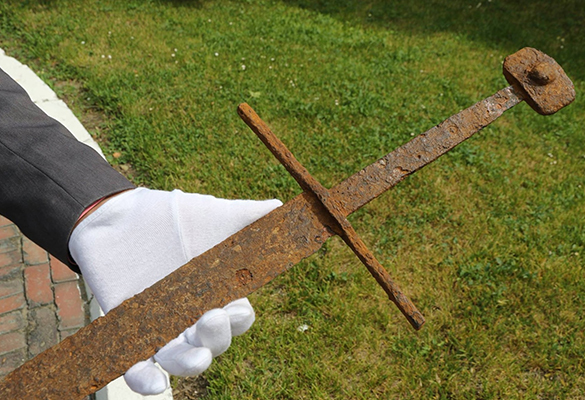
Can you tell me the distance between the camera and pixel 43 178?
1.51 meters

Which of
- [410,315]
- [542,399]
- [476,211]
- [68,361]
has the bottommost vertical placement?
[542,399]

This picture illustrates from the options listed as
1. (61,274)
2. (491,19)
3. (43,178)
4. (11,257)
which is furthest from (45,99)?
(491,19)

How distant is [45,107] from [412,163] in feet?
12.8

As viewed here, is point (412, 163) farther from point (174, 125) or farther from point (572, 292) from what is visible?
point (174, 125)

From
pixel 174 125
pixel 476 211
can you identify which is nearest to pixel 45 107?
pixel 174 125

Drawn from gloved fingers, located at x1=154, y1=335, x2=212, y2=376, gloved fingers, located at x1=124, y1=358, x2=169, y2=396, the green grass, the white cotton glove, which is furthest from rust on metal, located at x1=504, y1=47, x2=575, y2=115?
the green grass

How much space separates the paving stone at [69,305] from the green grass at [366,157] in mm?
850

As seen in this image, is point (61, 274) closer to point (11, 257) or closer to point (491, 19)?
point (11, 257)

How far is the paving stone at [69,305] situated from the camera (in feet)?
9.25

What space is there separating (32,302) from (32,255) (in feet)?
1.31

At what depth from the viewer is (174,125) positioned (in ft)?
13.7

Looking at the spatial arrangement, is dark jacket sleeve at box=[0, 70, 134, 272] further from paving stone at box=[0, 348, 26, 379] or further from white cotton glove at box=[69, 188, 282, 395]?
paving stone at box=[0, 348, 26, 379]

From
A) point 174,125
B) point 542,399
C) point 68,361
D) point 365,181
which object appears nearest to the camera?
point 68,361

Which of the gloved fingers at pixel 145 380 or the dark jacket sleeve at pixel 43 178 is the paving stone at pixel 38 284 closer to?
the dark jacket sleeve at pixel 43 178
